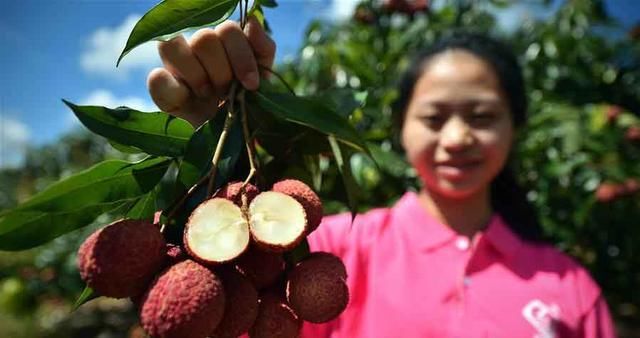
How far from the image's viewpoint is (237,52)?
2.23ft

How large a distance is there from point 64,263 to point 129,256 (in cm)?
424

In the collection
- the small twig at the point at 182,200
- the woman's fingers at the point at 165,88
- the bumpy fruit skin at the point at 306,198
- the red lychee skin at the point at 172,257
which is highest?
the woman's fingers at the point at 165,88

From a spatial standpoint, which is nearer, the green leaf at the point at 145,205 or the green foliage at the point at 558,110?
the green leaf at the point at 145,205

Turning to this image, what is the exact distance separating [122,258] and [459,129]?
2.71ft

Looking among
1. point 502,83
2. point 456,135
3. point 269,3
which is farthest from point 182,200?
point 502,83

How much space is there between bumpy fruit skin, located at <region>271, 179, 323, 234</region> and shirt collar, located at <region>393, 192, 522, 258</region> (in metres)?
0.72

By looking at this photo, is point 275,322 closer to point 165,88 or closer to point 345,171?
point 345,171

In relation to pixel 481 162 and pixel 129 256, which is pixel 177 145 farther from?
pixel 481 162

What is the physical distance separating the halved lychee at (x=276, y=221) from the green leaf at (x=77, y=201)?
0.15m

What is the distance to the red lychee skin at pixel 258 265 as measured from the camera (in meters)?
0.56

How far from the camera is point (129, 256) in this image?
49 cm

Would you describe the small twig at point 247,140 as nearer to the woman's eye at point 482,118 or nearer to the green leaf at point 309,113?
the green leaf at point 309,113

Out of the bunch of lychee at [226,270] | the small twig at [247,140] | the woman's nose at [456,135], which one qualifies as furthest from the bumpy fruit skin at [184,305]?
the woman's nose at [456,135]

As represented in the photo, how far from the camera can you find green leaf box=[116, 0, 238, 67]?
1.94 ft
